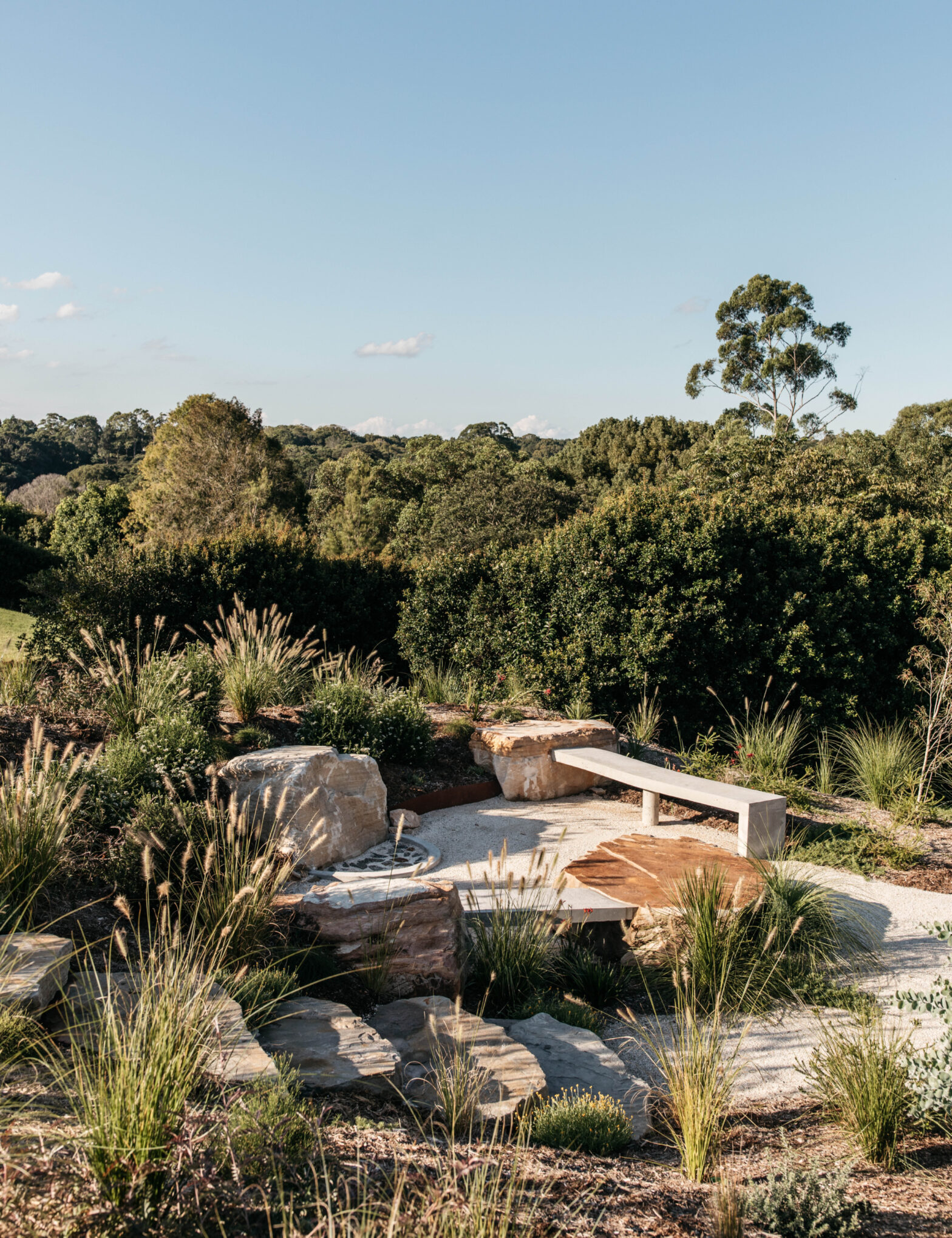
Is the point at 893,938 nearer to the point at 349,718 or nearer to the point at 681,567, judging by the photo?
the point at 349,718

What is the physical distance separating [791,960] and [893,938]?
38.2 inches

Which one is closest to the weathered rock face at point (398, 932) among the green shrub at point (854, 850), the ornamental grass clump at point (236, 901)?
the ornamental grass clump at point (236, 901)

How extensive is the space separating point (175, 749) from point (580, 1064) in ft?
9.77

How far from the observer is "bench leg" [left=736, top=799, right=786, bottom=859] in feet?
17.7

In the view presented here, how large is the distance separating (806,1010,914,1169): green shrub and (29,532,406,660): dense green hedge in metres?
7.40

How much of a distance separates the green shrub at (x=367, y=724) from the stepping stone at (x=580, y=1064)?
3.19 metres

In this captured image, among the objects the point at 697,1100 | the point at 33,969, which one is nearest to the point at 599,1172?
the point at 697,1100

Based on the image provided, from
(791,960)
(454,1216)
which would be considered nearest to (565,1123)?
(454,1216)

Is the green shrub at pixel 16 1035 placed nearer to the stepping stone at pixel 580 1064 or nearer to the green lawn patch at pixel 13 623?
the stepping stone at pixel 580 1064

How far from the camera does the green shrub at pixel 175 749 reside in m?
4.88

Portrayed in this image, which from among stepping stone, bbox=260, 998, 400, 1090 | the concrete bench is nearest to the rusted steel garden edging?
the concrete bench

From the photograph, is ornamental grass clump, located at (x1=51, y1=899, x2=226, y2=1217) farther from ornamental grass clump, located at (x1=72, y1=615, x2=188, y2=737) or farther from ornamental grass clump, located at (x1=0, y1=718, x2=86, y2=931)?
ornamental grass clump, located at (x1=72, y1=615, x2=188, y2=737)

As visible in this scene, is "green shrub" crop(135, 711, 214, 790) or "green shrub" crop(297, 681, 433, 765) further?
"green shrub" crop(297, 681, 433, 765)

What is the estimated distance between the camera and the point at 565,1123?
2561 millimetres
